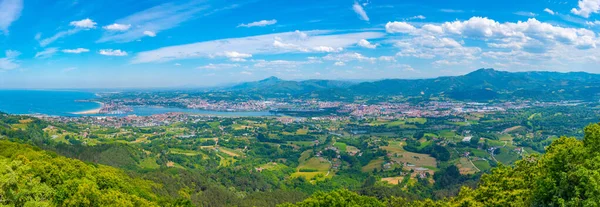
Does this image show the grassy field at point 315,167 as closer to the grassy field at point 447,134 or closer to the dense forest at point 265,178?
the dense forest at point 265,178

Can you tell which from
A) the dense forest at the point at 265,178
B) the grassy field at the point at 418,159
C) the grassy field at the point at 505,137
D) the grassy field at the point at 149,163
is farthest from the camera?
the grassy field at the point at 505,137

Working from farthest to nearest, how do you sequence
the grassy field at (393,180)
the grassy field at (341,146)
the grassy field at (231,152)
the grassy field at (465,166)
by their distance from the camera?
1. the grassy field at (341,146)
2. the grassy field at (231,152)
3. the grassy field at (465,166)
4. the grassy field at (393,180)

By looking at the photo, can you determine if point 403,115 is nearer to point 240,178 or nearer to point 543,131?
point 543,131

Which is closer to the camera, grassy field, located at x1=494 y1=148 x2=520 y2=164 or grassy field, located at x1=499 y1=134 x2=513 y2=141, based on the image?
grassy field, located at x1=494 y1=148 x2=520 y2=164

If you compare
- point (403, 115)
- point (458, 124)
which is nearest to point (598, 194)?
point (458, 124)

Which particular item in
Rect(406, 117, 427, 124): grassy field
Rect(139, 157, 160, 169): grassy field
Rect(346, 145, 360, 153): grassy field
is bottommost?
Rect(346, 145, 360, 153): grassy field

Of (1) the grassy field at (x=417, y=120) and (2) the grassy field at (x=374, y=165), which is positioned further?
(1) the grassy field at (x=417, y=120)

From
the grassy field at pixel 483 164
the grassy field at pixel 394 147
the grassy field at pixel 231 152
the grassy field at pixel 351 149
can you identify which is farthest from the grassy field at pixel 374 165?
the grassy field at pixel 231 152

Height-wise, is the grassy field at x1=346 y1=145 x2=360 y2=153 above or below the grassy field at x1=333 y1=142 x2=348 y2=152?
below

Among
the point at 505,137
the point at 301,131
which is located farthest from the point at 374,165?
the point at 301,131

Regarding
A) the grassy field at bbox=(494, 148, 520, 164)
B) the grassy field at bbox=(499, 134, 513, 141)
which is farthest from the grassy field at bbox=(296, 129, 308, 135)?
the grassy field at bbox=(494, 148, 520, 164)

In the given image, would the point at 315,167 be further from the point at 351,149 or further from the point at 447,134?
the point at 447,134

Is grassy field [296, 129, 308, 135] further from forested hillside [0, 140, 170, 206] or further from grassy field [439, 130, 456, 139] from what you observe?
forested hillside [0, 140, 170, 206]
